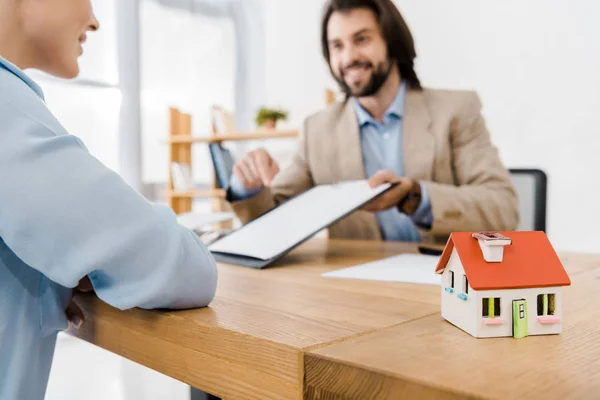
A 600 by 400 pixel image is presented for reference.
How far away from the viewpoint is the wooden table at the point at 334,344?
36 cm

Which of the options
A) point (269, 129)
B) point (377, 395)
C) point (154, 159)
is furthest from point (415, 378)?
point (154, 159)

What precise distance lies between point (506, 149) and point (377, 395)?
9.02ft

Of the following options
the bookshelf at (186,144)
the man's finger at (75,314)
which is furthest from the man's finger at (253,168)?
the bookshelf at (186,144)

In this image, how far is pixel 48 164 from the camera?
483mm

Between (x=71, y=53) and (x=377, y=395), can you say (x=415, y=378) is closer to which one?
(x=377, y=395)

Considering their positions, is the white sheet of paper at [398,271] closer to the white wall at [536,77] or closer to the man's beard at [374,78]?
the man's beard at [374,78]

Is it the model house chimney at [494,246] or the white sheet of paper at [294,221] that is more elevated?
the model house chimney at [494,246]

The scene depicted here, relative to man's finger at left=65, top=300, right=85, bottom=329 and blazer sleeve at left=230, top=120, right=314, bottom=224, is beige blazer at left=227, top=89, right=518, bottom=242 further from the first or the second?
man's finger at left=65, top=300, right=85, bottom=329

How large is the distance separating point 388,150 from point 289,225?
0.70 meters

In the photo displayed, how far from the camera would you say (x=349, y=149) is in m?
1.55

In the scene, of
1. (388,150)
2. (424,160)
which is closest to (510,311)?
(424,160)

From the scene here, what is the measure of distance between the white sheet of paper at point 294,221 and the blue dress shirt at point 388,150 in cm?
48

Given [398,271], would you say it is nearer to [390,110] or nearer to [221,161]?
[390,110]

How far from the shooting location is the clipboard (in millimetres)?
899
